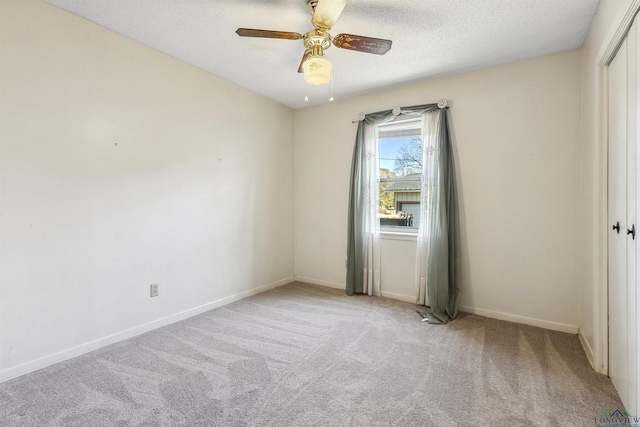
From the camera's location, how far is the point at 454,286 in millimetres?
3049

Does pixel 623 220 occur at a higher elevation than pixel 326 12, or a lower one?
lower

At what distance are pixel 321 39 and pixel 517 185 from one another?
7.27 ft

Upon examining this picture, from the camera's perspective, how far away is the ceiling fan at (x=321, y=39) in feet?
6.06

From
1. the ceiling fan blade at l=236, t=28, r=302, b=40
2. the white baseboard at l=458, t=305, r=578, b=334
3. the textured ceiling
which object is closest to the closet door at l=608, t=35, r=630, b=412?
the textured ceiling

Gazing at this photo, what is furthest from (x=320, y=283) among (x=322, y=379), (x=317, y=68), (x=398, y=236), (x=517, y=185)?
(x=317, y=68)

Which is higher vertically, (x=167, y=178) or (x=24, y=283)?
(x=167, y=178)

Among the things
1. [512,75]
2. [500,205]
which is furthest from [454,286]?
[512,75]

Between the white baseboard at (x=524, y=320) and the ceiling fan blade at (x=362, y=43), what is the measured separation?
260cm

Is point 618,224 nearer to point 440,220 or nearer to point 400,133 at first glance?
point 440,220

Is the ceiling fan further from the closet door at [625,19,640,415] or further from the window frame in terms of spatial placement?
the window frame

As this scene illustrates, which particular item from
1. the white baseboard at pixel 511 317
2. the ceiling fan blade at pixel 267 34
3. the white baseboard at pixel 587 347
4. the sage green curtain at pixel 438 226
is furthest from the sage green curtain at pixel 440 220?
the ceiling fan blade at pixel 267 34

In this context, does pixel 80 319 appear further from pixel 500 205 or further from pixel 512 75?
pixel 512 75

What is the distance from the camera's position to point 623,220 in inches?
66.9

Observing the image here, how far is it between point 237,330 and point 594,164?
3052mm
